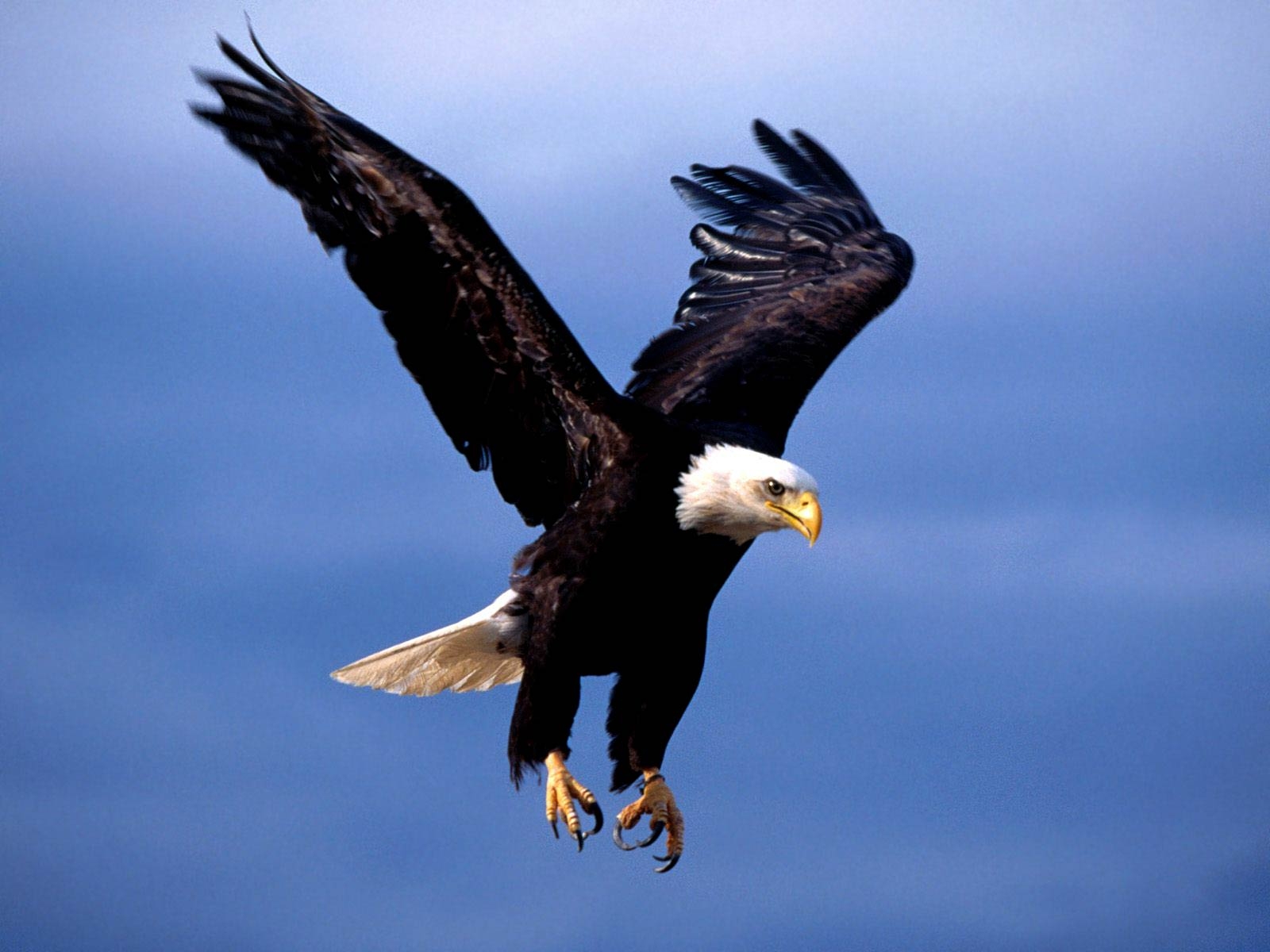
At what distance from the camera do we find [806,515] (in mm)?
8805

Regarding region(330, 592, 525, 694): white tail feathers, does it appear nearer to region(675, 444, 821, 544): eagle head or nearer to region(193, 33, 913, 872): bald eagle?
region(193, 33, 913, 872): bald eagle

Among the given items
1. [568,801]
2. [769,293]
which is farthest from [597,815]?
[769,293]

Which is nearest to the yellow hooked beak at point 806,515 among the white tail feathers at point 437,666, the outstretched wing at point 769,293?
the outstretched wing at point 769,293

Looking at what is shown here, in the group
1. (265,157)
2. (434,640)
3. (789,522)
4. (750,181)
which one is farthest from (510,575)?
(750,181)

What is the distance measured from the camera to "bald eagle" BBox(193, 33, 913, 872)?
876cm

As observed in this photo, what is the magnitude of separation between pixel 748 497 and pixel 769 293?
7.91ft

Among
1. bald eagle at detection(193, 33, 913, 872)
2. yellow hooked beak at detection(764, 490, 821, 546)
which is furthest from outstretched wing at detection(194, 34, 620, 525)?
yellow hooked beak at detection(764, 490, 821, 546)

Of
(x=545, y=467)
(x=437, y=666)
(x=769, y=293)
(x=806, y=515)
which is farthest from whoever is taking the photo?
(x=769, y=293)

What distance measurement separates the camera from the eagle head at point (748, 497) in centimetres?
884

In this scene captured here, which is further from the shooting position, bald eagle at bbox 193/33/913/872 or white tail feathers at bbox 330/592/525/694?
white tail feathers at bbox 330/592/525/694

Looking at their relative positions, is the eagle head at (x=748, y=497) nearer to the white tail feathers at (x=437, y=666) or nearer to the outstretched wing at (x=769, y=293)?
the outstretched wing at (x=769, y=293)

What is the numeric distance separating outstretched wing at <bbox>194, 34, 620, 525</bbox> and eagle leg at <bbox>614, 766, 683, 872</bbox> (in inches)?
48.7

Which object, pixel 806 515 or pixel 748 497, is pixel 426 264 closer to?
pixel 748 497

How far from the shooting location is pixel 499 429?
9.27 meters
